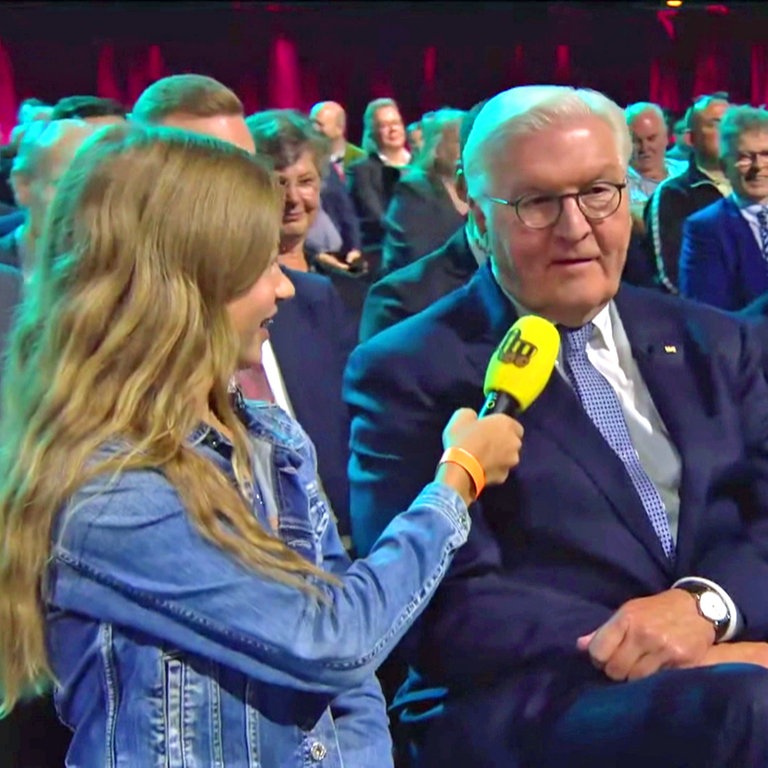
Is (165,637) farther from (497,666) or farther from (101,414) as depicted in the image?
(497,666)

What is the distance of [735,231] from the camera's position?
3865 mm

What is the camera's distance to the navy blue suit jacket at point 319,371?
94.9 inches

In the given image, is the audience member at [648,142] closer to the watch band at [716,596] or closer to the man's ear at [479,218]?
the man's ear at [479,218]

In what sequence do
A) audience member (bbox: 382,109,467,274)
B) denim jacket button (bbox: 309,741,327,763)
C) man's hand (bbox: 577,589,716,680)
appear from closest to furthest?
denim jacket button (bbox: 309,741,327,763), man's hand (bbox: 577,589,716,680), audience member (bbox: 382,109,467,274)

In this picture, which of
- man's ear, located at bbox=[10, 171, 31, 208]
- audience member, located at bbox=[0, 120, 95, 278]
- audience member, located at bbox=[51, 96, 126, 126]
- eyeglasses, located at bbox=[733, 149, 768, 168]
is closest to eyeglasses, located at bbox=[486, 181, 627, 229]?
audience member, located at bbox=[0, 120, 95, 278]

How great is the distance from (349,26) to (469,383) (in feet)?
33.1

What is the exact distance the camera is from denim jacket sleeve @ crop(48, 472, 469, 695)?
114cm

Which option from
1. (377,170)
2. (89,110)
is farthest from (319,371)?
(377,170)

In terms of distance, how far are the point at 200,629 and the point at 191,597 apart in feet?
0.12

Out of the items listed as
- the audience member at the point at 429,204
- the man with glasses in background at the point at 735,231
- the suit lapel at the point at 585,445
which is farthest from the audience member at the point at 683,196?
the suit lapel at the point at 585,445

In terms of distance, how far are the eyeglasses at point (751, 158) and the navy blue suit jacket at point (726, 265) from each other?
0.53 ft

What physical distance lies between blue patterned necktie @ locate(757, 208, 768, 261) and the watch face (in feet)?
7.96

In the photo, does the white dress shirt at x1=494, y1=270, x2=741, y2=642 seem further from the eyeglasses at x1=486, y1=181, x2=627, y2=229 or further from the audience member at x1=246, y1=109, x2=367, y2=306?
the audience member at x1=246, y1=109, x2=367, y2=306

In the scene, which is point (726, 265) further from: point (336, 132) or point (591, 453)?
point (336, 132)
